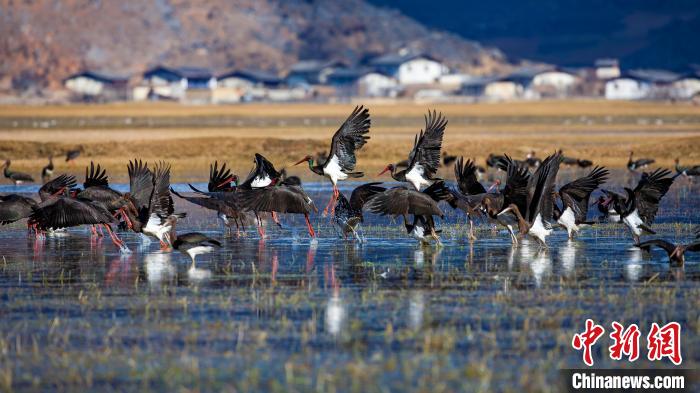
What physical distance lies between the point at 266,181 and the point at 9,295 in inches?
247

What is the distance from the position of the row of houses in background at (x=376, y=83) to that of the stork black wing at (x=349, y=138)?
95.5m

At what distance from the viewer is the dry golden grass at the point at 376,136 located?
35.9m

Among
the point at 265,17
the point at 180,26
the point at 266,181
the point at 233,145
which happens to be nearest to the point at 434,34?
the point at 265,17

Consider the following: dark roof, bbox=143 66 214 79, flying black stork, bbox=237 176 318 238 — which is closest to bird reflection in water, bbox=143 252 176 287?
flying black stork, bbox=237 176 318 238

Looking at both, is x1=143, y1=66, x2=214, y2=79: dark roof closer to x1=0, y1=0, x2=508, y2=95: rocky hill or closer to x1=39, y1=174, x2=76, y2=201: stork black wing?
x1=0, y1=0, x2=508, y2=95: rocky hill

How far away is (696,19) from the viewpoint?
170 meters

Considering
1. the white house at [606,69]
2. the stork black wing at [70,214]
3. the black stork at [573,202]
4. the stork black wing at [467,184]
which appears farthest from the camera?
the white house at [606,69]

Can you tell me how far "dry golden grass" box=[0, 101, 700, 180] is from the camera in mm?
35938

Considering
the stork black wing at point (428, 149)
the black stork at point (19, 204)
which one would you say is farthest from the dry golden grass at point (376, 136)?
the stork black wing at point (428, 149)

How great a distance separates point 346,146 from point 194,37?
439 feet

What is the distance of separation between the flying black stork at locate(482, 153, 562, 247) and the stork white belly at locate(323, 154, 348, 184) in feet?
14.5

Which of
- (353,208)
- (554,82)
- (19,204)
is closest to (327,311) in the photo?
(353,208)

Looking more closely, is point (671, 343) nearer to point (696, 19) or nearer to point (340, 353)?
point (340, 353)

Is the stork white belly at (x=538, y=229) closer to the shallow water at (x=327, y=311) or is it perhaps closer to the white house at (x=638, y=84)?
the shallow water at (x=327, y=311)
